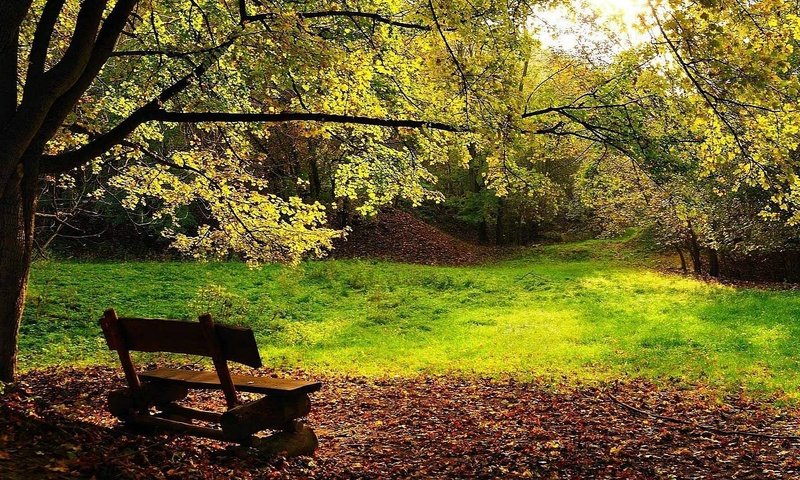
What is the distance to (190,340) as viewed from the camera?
541cm

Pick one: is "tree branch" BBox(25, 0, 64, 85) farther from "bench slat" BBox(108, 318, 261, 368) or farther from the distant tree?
"bench slat" BBox(108, 318, 261, 368)

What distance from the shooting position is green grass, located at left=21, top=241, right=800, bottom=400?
438 inches

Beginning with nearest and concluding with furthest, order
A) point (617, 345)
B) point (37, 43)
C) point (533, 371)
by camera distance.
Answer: point (37, 43), point (533, 371), point (617, 345)

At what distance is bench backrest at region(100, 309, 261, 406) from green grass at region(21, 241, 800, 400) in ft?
17.9

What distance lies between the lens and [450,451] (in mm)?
6523

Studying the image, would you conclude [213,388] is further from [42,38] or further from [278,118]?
[42,38]

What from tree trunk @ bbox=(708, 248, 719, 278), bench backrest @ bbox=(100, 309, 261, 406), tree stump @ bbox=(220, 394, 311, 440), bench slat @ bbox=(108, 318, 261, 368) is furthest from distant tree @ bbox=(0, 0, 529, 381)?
tree trunk @ bbox=(708, 248, 719, 278)

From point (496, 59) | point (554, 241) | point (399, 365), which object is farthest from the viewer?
point (554, 241)

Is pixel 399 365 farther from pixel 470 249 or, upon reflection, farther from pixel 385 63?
pixel 470 249

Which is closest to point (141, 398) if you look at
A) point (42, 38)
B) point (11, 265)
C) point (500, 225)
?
point (11, 265)

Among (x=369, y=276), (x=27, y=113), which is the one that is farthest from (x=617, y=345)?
(x=27, y=113)

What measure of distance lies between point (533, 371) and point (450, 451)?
460 centimetres

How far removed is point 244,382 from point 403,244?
22985mm

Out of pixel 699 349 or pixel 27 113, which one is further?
pixel 699 349
